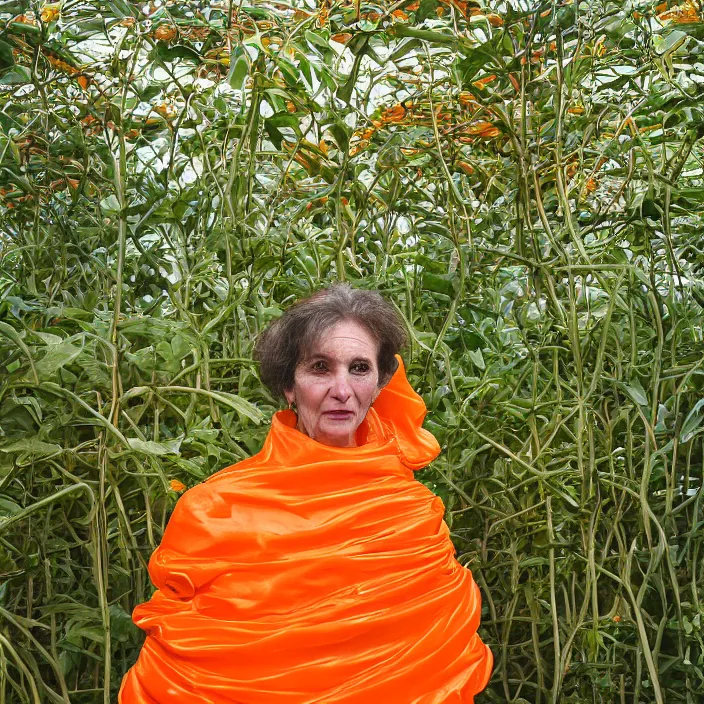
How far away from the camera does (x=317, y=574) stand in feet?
3.72

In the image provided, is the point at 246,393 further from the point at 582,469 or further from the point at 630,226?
the point at 630,226

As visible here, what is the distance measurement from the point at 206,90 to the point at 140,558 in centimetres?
77

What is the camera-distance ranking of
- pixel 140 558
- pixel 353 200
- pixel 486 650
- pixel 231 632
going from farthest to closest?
1. pixel 353 200
2. pixel 140 558
3. pixel 486 650
4. pixel 231 632

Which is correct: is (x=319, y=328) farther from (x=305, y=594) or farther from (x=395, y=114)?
(x=395, y=114)

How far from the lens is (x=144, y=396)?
1362 mm

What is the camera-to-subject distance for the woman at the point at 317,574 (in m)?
1.10

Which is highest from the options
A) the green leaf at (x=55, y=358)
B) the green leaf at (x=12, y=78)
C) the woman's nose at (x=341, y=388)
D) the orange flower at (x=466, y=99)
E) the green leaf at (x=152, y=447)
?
the green leaf at (x=12, y=78)

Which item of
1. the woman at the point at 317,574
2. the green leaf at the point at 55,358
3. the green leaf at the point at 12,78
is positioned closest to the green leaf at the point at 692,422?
the woman at the point at 317,574

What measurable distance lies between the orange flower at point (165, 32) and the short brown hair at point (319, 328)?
0.46 m

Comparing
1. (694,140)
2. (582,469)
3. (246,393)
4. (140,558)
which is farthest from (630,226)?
(140,558)

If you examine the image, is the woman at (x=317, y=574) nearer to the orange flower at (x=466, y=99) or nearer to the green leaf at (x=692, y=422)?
the green leaf at (x=692, y=422)

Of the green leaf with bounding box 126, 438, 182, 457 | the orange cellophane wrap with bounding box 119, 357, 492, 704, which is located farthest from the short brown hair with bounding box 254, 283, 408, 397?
the green leaf with bounding box 126, 438, 182, 457

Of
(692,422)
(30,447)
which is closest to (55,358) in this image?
(30,447)

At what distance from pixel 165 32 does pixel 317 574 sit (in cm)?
90
